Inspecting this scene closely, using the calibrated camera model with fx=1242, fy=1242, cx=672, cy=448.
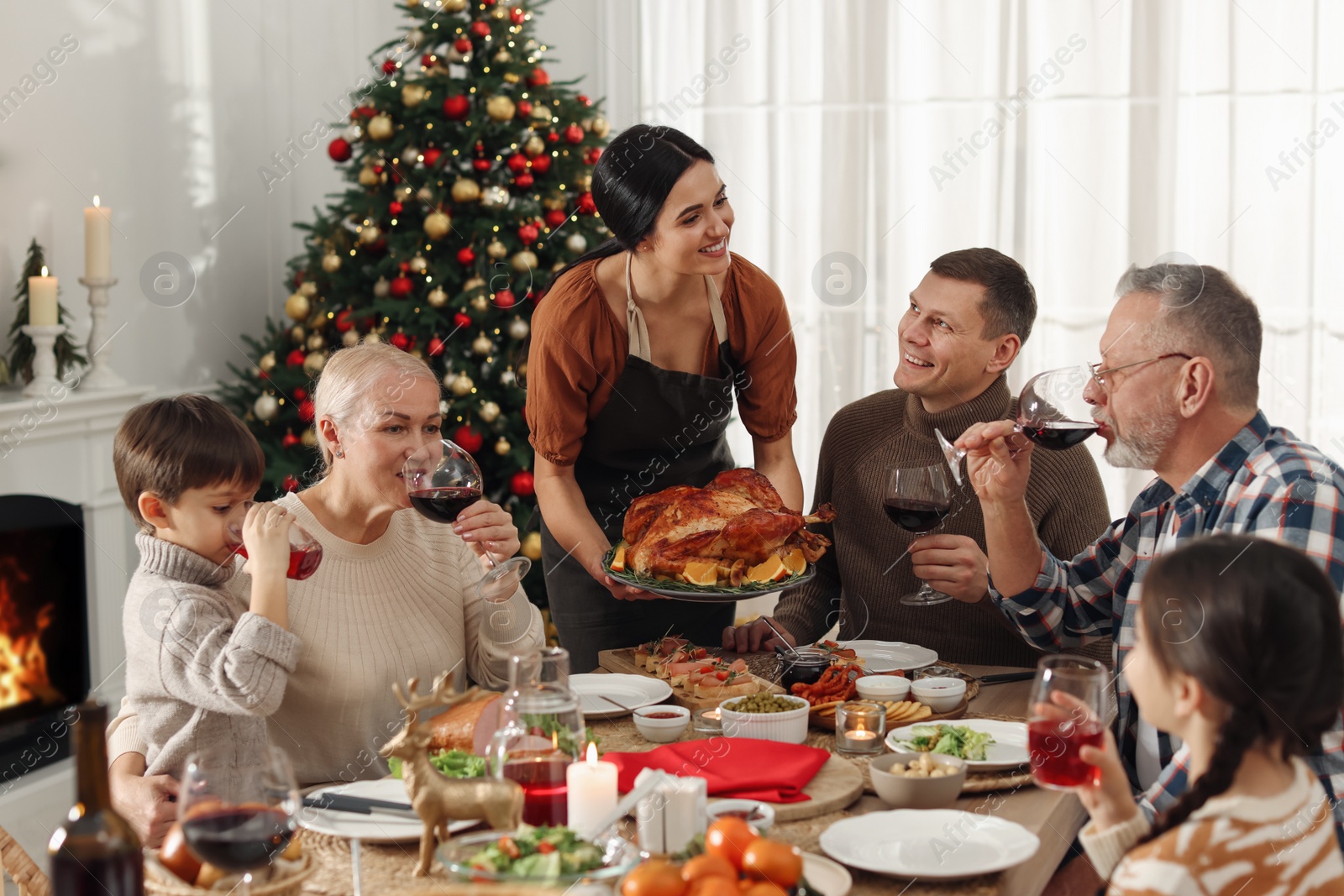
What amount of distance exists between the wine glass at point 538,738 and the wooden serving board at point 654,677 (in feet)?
1.81

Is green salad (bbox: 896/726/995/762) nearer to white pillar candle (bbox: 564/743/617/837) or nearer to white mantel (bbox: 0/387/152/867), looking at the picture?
white pillar candle (bbox: 564/743/617/837)

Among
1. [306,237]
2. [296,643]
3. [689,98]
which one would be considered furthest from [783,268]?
[296,643]

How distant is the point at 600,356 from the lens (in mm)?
2613

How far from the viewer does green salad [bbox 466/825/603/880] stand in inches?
46.9

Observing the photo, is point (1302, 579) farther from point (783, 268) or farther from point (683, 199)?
point (783, 268)

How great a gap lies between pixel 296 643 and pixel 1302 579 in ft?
4.25

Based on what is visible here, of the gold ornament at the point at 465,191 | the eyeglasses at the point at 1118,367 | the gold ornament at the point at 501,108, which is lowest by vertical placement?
the eyeglasses at the point at 1118,367

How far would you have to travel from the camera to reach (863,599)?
2.55m

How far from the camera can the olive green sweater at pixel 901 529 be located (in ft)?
8.04

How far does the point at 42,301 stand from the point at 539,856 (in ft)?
9.20

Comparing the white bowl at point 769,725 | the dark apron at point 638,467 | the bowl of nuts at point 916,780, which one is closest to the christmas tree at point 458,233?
the dark apron at point 638,467

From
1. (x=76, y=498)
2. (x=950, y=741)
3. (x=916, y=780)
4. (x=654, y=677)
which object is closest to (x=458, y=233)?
(x=76, y=498)

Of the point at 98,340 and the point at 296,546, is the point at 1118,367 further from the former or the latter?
the point at 98,340

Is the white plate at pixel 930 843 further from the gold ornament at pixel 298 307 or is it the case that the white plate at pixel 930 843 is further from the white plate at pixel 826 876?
the gold ornament at pixel 298 307
